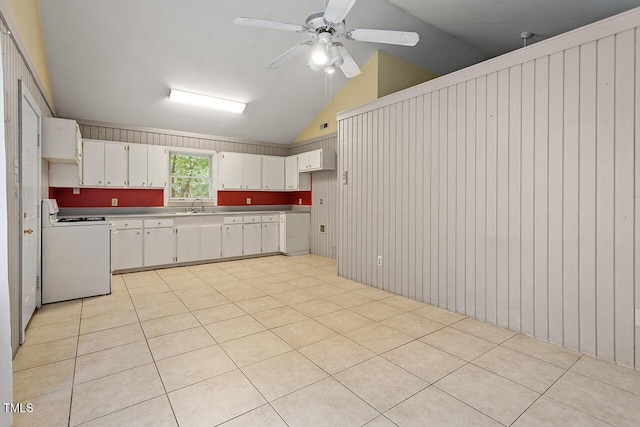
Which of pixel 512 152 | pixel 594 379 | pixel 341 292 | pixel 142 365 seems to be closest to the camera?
pixel 594 379

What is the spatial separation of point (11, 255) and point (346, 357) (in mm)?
2523

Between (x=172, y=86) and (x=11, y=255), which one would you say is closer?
(x=11, y=255)

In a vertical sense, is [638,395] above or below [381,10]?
below

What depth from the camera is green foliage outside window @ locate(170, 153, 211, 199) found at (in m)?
5.97

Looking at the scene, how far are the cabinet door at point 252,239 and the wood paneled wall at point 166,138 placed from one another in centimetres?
169

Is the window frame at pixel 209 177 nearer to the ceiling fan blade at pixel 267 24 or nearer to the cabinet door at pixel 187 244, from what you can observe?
the cabinet door at pixel 187 244

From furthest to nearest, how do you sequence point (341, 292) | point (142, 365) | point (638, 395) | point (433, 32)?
point (433, 32)
point (341, 292)
point (142, 365)
point (638, 395)

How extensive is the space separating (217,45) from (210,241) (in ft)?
10.4

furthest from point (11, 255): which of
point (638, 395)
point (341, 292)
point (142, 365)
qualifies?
point (638, 395)

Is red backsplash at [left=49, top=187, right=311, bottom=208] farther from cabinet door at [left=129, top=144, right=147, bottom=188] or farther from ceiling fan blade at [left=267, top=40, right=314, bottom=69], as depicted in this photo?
ceiling fan blade at [left=267, top=40, right=314, bottom=69]

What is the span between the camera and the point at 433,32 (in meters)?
4.67

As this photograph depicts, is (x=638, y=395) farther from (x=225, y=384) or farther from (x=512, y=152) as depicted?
(x=225, y=384)

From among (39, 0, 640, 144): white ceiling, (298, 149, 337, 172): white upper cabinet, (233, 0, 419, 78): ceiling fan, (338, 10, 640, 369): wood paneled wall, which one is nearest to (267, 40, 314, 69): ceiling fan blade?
(233, 0, 419, 78): ceiling fan

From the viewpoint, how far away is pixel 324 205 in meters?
6.36
